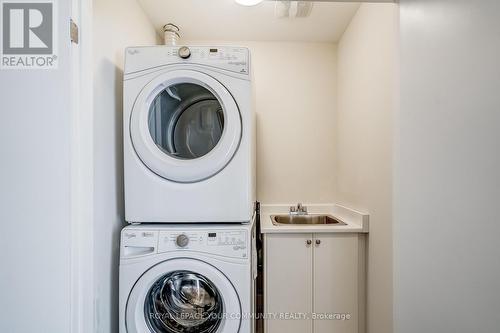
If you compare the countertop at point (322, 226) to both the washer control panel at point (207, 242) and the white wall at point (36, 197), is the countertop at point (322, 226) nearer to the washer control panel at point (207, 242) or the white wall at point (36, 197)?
the washer control panel at point (207, 242)

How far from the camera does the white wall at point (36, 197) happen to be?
848mm

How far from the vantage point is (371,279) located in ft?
5.42

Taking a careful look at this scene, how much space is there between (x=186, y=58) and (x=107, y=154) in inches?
26.1

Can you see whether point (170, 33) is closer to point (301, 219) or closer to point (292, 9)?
point (292, 9)

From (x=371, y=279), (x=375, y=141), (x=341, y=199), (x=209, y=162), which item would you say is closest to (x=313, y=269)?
(x=371, y=279)

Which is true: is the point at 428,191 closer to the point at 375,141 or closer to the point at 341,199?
the point at 375,141

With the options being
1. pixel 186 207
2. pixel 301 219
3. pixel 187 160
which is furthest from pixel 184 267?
pixel 301 219

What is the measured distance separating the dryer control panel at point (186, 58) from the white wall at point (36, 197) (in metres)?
0.45

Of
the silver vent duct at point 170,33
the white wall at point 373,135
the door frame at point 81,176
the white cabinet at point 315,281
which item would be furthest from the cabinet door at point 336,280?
the silver vent duct at point 170,33

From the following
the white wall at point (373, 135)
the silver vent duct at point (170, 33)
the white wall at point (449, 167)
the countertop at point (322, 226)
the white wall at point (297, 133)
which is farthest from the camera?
the white wall at point (297, 133)

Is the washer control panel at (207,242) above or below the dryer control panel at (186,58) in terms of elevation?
below

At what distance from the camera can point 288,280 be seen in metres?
1.75

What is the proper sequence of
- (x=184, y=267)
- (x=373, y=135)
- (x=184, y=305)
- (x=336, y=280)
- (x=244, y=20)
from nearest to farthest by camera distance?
(x=184, y=267) < (x=184, y=305) < (x=373, y=135) < (x=336, y=280) < (x=244, y=20)
